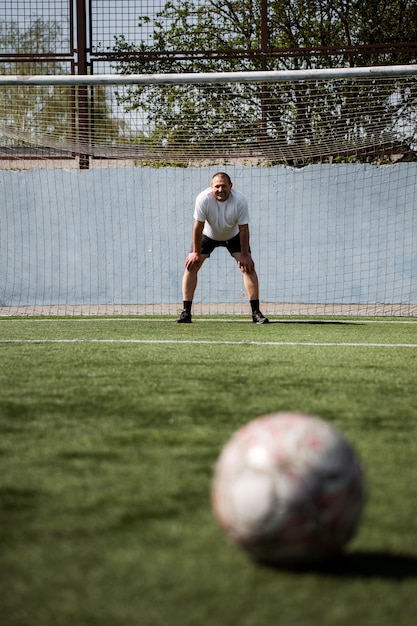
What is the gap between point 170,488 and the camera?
2777 millimetres

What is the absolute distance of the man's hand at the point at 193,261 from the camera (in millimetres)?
9562

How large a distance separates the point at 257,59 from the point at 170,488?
11.5 m

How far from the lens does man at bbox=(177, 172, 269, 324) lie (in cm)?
928

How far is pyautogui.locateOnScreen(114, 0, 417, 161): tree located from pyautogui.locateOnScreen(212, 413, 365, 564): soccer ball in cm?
941

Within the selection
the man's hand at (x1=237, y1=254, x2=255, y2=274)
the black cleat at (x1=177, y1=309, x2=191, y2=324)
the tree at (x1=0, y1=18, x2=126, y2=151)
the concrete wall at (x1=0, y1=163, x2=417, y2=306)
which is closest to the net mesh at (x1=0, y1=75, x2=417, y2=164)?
the tree at (x1=0, y1=18, x2=126, y2=151)

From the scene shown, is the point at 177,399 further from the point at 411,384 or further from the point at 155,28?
the point at 155,28

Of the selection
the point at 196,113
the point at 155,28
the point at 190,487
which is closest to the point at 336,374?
the point at 190,487

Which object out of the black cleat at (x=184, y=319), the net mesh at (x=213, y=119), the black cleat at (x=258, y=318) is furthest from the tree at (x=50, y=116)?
the black cleat at (x=258, y=318)

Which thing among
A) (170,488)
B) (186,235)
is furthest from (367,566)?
(186,235)

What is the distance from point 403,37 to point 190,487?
1370cm

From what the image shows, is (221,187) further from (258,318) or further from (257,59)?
(257,59)

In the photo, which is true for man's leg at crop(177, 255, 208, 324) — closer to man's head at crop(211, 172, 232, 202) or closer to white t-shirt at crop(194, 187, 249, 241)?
white t-shirt at crop(194, 187, 249, 241)

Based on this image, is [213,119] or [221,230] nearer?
[221,230]

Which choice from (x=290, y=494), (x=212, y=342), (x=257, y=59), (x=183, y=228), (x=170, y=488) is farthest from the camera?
(x=257, y=59)
